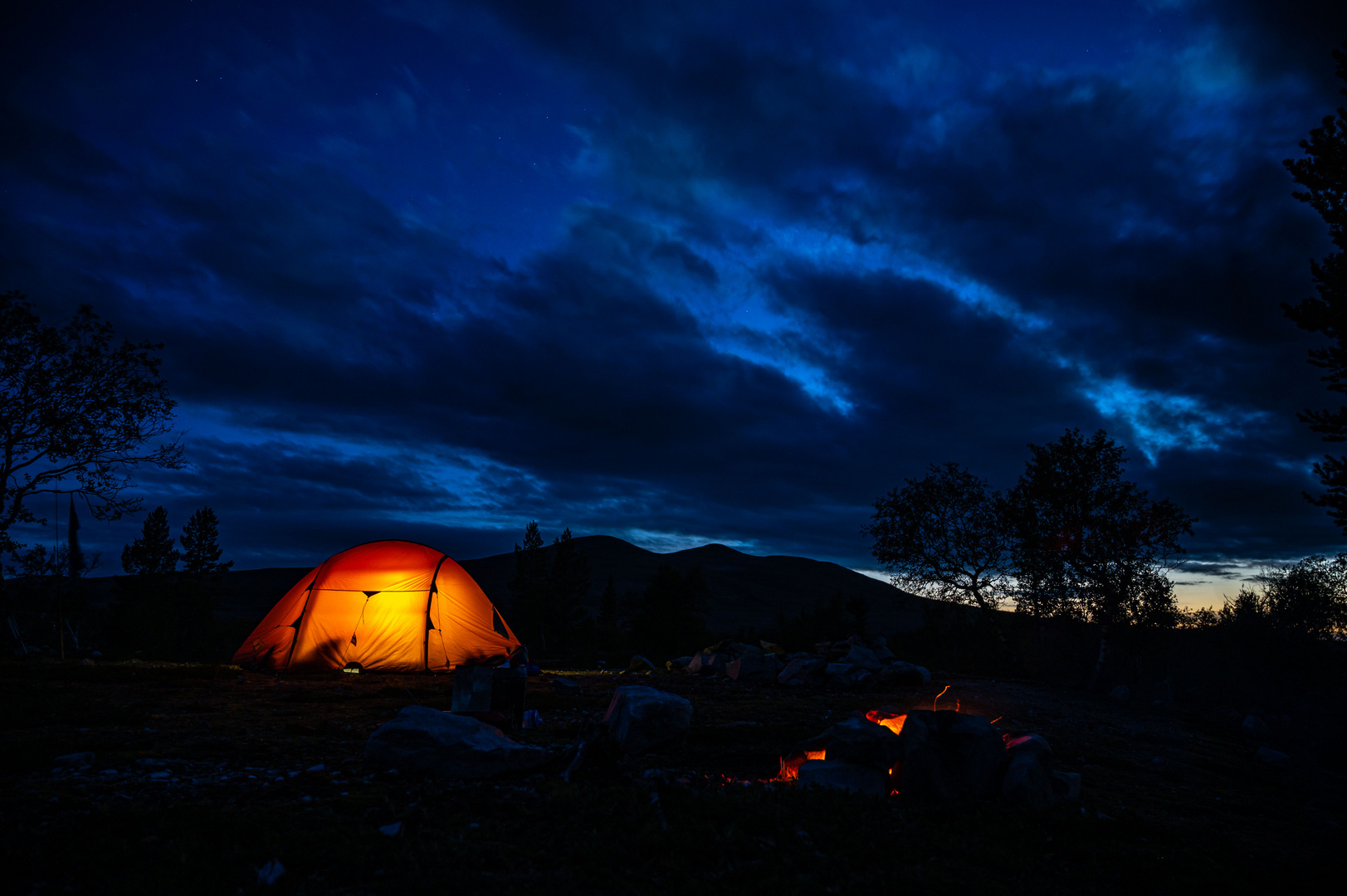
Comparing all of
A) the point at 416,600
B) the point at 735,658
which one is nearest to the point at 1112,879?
the point at 735,658

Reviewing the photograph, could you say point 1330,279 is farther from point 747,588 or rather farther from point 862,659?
point 747,588

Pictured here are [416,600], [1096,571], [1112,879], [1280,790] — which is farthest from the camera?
[1096,571]

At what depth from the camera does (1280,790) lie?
10.0m

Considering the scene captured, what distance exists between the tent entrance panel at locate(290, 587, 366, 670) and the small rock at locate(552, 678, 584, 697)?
676 cm

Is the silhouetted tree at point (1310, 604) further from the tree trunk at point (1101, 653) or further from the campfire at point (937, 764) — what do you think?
the campfire at point (937, 764)

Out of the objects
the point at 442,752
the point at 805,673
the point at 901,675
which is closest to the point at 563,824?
the point at 442,752

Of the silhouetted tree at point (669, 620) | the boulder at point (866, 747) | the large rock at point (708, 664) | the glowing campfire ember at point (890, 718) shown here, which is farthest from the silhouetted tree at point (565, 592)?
the boulder at point (866, 747)

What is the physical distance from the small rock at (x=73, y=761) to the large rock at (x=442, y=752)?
2.87 metres

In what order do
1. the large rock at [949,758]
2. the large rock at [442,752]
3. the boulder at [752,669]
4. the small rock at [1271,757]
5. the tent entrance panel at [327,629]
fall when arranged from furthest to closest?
the boulder at [752,669]
the tent entrance panel at [327,629]
the small rock at [1271,757]
the large rock at [949,758]
the large rock at [442,752]

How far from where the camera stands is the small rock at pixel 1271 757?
1233 centimetres

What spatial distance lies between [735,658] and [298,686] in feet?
40.7

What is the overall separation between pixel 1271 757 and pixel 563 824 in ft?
50.1

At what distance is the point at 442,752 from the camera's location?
6.95 m

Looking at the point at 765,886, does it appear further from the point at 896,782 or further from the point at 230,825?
the point at 230,825
